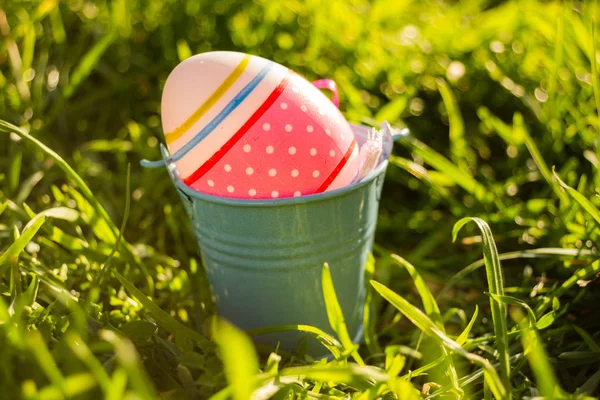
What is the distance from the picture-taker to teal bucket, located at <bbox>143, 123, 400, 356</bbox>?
1181 millimetres

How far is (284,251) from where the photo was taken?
4.01 ft

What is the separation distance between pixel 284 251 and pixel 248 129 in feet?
0.80

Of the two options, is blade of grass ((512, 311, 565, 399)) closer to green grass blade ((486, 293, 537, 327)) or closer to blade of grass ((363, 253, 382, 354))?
green grass blade ((486, 293, 537, 327))

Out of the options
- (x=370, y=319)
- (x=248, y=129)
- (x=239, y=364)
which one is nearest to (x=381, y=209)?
(x=370, y=319)

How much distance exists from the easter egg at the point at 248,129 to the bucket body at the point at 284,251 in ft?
0.13

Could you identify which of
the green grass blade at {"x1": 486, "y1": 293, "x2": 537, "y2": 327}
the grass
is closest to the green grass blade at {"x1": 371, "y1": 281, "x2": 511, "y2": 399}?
the grass

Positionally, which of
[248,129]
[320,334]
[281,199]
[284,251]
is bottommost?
[320,334]

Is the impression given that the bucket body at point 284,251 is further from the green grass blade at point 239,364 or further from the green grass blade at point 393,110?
the green grass blade at point 393,110

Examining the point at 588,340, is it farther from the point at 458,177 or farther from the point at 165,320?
the point at 165,320

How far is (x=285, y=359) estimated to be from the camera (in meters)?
1.31

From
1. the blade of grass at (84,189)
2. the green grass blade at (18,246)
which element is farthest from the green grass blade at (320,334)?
the green grass blade at (18,246)

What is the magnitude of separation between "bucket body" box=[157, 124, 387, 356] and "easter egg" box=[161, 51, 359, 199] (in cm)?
4

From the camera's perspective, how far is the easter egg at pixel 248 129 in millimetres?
1147

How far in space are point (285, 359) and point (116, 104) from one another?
43.9 inches
